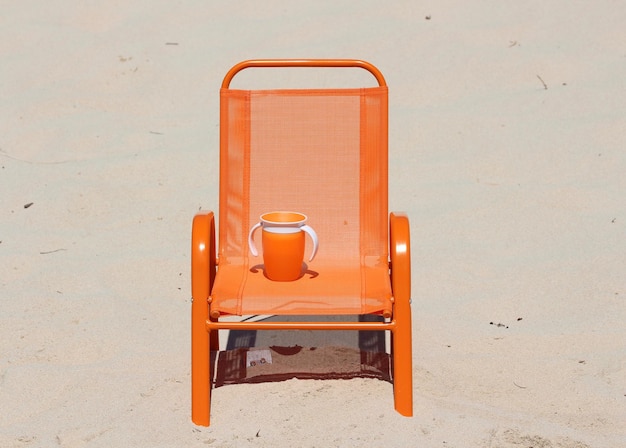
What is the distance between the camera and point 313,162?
3.82 metres

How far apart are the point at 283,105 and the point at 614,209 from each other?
6.55 feet

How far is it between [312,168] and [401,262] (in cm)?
77

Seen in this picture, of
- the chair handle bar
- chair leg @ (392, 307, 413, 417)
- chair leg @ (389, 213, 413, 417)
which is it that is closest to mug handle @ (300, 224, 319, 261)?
chair leg @ (389, 213, 413, 417)

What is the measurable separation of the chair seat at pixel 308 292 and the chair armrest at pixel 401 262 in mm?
44

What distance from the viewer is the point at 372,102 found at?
3.78 meters

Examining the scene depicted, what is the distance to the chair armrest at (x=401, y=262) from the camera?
3164 millimetres

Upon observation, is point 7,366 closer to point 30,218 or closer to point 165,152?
point 30,218

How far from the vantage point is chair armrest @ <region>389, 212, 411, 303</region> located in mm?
3164

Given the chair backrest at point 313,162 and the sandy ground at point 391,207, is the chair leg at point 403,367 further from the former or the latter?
the chair backrest at point 313,162

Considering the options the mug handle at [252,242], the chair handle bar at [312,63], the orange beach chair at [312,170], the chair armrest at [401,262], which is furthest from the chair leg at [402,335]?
the chair handle bar at [312,63]

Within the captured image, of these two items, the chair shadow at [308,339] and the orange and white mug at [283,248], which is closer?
the orange and white mug at [283,248]

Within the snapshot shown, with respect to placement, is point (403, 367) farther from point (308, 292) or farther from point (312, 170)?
point (312, 170)

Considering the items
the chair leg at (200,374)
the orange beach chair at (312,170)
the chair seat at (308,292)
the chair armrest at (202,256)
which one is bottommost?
the chair leg at (200,374)

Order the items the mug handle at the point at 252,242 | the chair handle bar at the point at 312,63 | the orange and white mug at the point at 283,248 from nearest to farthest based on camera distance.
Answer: the orange and white mug at the point at 283,248 → the mug handle at the point at 252,242 → the chair handle bar at the point at 312,63
